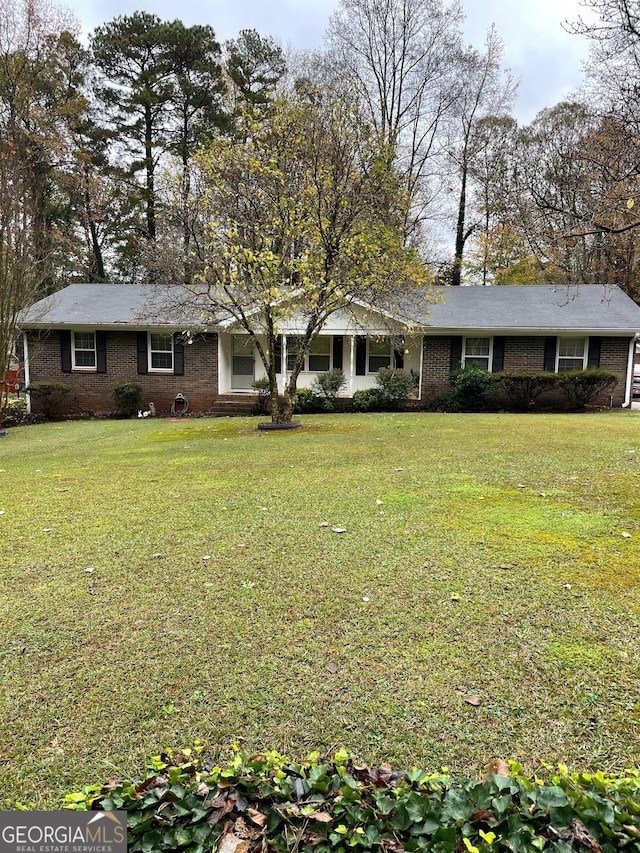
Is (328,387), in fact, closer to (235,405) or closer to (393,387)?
(393,387)

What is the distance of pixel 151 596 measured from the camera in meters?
3.47

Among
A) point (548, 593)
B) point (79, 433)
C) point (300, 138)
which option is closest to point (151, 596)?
point (548, 593)

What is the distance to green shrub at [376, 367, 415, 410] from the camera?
50.8ft

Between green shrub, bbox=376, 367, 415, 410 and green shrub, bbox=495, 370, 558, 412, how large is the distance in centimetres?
256

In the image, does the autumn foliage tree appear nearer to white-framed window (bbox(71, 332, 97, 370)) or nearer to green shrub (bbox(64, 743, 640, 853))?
white-framed window (bbox(71, 332, 97, 370))

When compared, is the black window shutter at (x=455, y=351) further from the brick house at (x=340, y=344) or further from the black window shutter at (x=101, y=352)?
the black window shutter at (x=101, y=352)

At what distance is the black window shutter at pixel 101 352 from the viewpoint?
A: 16516 mm

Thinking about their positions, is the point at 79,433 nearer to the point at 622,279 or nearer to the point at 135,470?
the point at 135,470

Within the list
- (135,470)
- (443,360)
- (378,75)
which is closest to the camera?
(135,470)

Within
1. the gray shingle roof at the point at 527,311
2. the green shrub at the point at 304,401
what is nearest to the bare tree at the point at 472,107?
the gray shingle roof at the point at 527,311

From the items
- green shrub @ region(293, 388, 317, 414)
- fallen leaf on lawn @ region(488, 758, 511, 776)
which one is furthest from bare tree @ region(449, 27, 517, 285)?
fallen leaf on lawn @ region(488, 758, 511, 776)

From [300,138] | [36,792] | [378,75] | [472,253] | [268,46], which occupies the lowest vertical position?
[36,792]

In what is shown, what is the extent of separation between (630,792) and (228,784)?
4.69 ft

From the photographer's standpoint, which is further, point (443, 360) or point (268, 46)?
point (268, 46)
